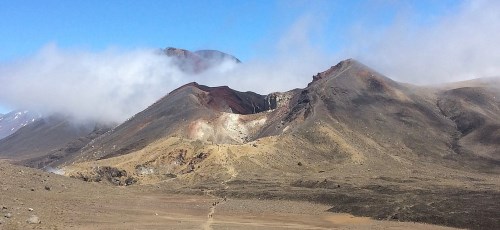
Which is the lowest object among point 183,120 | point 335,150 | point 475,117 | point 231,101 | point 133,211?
point 133,211

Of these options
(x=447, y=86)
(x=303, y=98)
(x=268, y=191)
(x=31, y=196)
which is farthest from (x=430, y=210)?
(x=447, y=86)

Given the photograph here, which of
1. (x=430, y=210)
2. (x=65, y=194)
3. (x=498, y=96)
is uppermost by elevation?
(x=498, y=96)

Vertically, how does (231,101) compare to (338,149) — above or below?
above

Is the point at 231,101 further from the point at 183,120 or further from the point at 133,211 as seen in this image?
the point at 133,211

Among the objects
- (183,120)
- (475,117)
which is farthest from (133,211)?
(475,117)

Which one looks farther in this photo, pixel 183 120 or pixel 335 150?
pixel 183 120

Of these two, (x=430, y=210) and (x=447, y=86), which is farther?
(x=447, y=86)

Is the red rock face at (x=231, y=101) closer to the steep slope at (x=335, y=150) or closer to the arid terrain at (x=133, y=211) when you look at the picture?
the steep slope at (x=335, y=150)

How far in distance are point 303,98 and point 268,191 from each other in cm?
6896

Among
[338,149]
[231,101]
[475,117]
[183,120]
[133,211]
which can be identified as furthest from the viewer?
[231,101]

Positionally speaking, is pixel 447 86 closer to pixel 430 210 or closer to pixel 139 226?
pixel 430 210

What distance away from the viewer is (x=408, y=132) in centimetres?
11962

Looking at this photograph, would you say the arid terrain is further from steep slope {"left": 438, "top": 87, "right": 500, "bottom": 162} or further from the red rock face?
the red rock face

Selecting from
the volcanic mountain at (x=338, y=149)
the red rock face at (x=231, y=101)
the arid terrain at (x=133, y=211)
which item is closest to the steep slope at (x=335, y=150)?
the volcanic mountain at (x=338, y=149)
